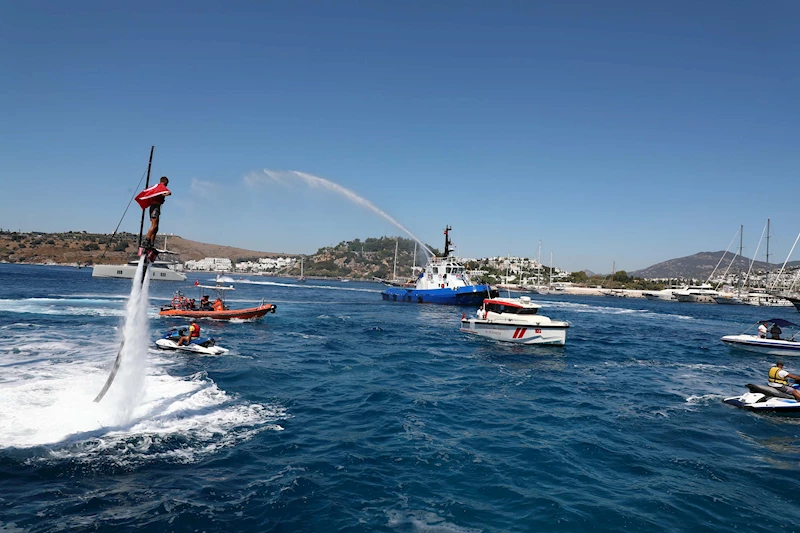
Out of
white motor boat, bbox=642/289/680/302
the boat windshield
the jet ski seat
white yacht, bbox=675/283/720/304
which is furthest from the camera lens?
white motor boat, bbox=642/289/680/302

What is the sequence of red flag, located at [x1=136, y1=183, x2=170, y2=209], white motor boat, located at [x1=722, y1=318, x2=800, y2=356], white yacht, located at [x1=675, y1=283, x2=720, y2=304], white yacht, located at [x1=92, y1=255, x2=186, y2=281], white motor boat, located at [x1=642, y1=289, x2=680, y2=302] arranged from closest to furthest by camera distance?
1. red flag, located at [x1=136, y1=183, x2=170, y2=209]
2. white motor boat, located at [x1=722, y1=318, x2=800, y2=356]
3. white yacht, located at [x1=92, y1=255, x2=186, y2=281]
4. white yacht, located at [x1=675, y1=283, x2=720, y2=304]
5. white motor boat, located at [x1=642, y1=289, x2=680, y2=302]

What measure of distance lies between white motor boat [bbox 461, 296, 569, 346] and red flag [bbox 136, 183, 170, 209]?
1273 inches

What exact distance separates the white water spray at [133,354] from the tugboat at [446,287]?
63.8 meters

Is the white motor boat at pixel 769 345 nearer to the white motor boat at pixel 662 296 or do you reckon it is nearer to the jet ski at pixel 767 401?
the jet ski at pixel 767 401

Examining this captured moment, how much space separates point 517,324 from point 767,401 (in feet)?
63.5

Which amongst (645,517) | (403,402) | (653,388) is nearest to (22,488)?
(403,402)

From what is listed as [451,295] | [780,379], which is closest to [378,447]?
[780,379]

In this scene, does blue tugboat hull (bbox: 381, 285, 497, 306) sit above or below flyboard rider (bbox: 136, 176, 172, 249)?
below

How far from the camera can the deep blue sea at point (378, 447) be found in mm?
10984

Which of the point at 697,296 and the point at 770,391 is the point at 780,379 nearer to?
the point at 770,391

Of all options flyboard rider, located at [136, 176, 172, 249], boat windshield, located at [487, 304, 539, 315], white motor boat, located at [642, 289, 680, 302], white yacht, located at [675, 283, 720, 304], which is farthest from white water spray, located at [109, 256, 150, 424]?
white motor boat, located at [642, 289, 680, 302]

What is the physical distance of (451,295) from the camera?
81.4m

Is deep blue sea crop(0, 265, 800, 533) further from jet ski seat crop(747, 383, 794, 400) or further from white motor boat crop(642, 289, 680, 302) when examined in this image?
white motor boat crop(642, 289, 680, 302)

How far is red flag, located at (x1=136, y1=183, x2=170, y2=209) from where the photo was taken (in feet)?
41.6
